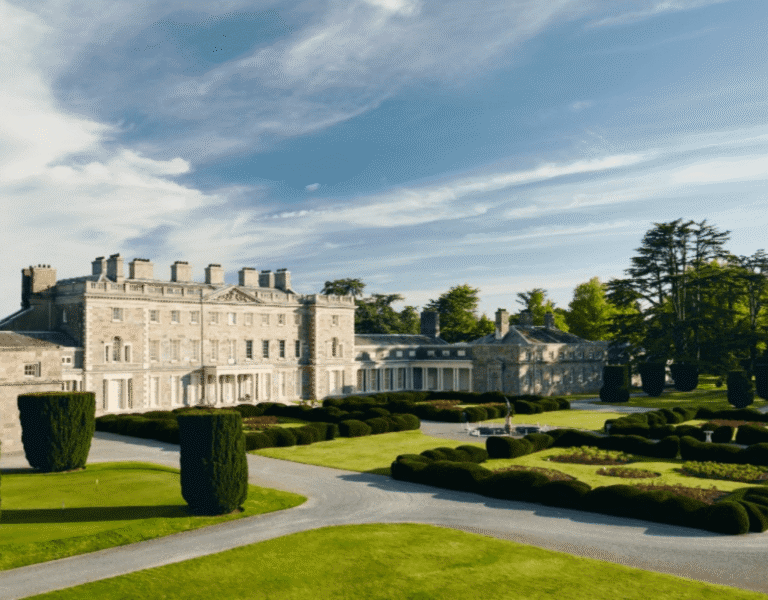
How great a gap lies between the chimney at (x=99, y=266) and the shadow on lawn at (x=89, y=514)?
3425 cm

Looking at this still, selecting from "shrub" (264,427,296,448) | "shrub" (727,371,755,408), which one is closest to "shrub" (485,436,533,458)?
"shrub" (264,427,296,448)

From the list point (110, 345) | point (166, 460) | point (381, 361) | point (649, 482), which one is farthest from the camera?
point (381, 361)

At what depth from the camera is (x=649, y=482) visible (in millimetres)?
28594

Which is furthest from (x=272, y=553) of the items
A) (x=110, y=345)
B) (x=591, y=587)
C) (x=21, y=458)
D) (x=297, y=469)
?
(x=110, y=345)

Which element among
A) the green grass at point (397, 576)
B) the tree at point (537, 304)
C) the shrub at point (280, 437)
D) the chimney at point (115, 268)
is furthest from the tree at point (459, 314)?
the green grass at point (397, 576)

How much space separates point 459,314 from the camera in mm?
104375

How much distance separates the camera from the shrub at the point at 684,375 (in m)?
74.9

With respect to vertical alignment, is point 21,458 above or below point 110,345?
below

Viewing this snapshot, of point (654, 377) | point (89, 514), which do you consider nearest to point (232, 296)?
point (89, 514)

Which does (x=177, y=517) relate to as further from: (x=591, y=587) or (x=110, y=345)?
(x=110, y=345)

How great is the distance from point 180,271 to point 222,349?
7.75m

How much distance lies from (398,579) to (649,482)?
15.3 metres

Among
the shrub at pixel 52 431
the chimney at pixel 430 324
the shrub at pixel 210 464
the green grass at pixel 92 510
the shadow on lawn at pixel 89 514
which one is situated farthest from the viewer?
the chimney at pixel 430 324

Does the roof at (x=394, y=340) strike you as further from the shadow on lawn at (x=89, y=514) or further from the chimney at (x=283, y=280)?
the shadow on lawn at (x=89, y=514)
